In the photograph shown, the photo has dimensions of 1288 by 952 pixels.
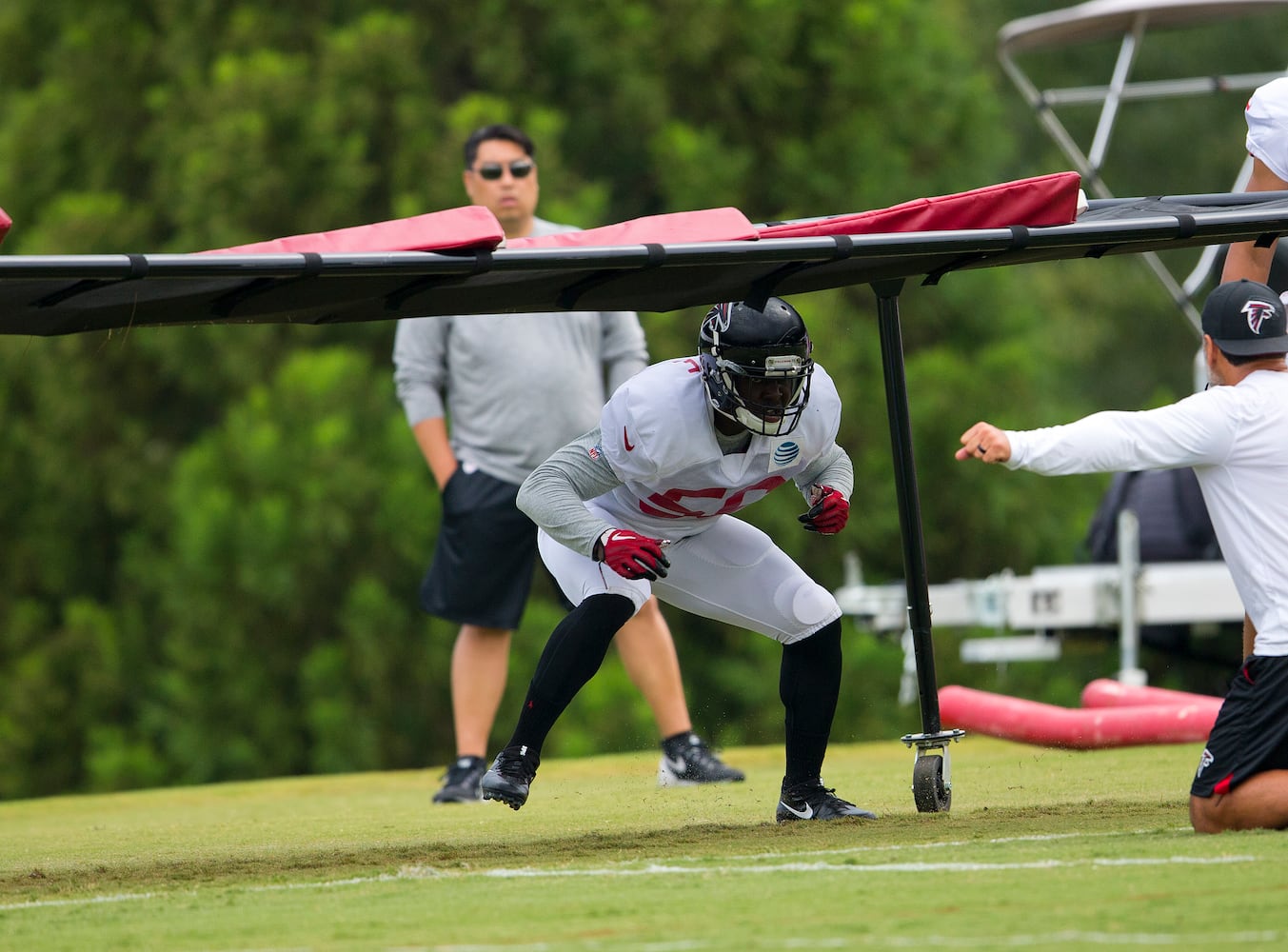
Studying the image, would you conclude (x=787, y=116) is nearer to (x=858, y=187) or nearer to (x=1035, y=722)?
(x=858, y=187)

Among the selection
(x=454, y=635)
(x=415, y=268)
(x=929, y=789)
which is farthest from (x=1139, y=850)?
(x=454, y=635)

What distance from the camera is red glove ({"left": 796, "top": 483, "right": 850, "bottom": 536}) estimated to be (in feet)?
20.8

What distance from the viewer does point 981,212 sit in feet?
20.9

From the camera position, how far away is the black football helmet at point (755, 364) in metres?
6.06

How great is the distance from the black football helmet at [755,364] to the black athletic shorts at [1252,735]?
150cm

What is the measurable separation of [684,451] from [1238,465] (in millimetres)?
1577

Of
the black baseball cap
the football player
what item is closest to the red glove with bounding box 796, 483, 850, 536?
the football player

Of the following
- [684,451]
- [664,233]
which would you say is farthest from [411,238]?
[684,451]

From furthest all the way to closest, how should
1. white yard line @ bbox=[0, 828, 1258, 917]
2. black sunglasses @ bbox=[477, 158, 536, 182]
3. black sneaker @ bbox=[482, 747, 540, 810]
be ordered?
black sunglasses @ bbox=[477, 158, 536, 182]
black sneaker @ bbox=[482, 747, 540, 810]
white yard line @ bbox=[0, 828, 1258, 917]

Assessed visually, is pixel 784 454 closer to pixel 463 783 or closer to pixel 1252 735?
pixel 1252 735

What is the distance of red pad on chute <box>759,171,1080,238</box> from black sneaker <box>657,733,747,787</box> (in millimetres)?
2443

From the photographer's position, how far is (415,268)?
19.2 ft

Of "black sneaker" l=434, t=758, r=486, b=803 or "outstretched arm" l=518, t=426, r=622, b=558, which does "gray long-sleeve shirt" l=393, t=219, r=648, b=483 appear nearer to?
"black sneaker" l=434, t=758, r=486, b=803

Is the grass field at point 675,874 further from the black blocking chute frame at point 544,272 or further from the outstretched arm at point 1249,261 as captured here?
the outstretched arm at point 1249,261
